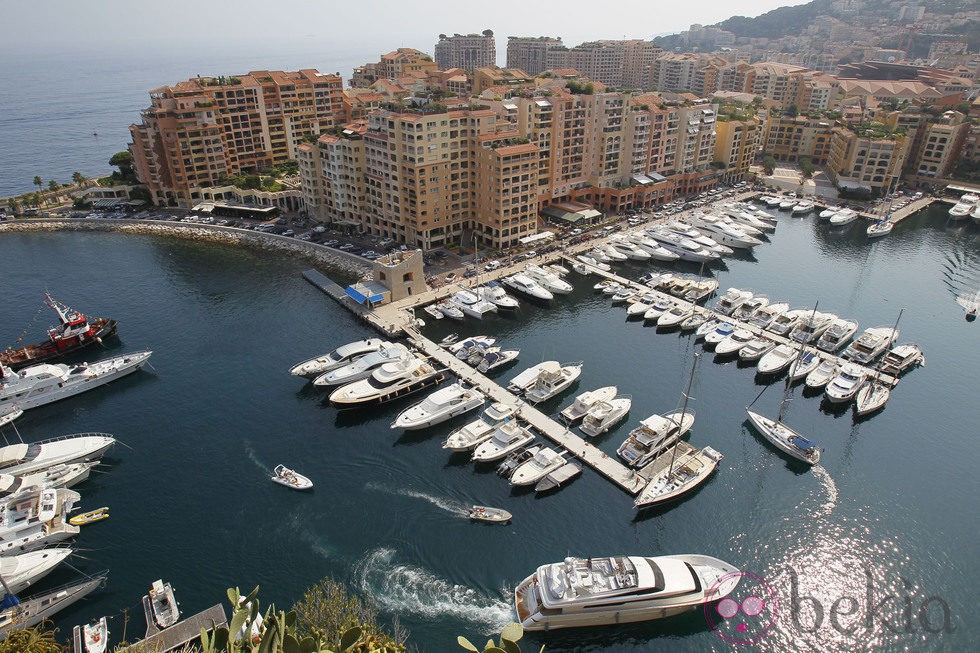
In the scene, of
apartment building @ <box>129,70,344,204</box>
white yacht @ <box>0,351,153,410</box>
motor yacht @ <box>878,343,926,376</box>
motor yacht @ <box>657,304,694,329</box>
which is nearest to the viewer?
white yacht @ <box>0,351,153,410</box>

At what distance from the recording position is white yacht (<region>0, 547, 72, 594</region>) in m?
44.7

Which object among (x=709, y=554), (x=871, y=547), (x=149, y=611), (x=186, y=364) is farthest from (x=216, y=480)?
(x=871, y=547)

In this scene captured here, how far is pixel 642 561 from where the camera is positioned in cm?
4431

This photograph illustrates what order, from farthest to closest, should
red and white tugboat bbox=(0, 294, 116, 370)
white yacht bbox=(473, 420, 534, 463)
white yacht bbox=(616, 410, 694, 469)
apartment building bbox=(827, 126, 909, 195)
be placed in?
apartment building bbox=(827, 126, 909, 195), red and white tugboat bbox=(0, 294, 116, 370), white yacht bbox=(473, 420, 534, 463), white yacht bbox=(616, 410, 694, 469)

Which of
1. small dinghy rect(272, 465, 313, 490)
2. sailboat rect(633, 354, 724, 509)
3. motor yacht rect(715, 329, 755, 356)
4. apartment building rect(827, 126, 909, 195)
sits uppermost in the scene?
apartment building rect(827, 126, 909, 195)

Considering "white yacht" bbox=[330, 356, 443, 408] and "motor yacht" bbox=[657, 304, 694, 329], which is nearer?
"white yacht" bbox=[330, 356, 443, 408]

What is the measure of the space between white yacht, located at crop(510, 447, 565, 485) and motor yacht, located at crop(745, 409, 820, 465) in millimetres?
22801

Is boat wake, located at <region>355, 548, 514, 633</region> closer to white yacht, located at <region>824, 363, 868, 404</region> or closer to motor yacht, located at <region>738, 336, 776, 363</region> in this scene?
white yacht, located at <region>824, 363, 868, 404</region>

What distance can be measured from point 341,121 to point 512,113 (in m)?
57.7

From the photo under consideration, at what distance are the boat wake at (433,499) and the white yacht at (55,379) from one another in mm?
40011

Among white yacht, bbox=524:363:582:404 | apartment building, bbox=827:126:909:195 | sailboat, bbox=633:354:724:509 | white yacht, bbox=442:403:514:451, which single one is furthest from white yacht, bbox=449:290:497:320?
apartment building, bbox=827:126:909:195

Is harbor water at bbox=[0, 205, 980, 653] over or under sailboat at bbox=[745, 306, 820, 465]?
under

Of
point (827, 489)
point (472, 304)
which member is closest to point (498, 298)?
point (472, 304)

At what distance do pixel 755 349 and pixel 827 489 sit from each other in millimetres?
25064
